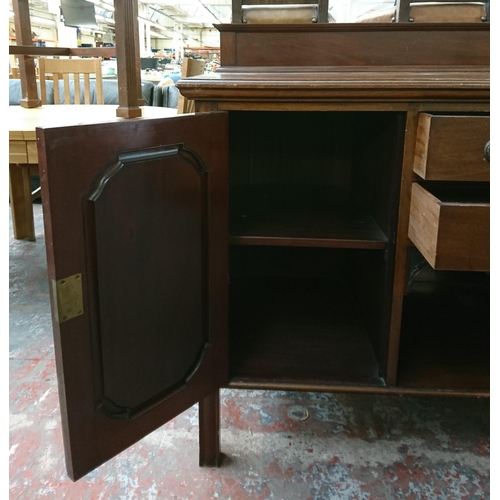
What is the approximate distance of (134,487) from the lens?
0.96m

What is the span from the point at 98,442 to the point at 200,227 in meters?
0.36

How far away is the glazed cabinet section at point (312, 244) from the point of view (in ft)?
3.11

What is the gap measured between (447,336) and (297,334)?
0.34m

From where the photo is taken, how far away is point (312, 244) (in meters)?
0.92

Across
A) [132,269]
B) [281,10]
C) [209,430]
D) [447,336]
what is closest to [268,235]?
[132,269]

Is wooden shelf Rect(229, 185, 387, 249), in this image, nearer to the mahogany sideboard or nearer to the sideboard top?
the mahogany sideboard

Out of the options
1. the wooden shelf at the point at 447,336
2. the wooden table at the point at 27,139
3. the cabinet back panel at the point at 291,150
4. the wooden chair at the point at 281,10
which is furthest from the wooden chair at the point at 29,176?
the wooden shelf at the point at 447,336

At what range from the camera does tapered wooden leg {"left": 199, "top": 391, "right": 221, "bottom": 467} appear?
97 cm

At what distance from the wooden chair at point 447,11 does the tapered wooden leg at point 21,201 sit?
1619mm

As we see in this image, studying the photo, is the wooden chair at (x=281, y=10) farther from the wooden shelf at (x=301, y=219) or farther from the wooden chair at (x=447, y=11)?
the wooden shelf at (x=301, y=219)

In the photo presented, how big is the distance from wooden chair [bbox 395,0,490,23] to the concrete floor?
994 millimetres

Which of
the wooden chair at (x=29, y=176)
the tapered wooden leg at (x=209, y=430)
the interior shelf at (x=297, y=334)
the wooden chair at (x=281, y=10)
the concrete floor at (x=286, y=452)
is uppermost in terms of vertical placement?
the wooden chair at (x=281, y=10)

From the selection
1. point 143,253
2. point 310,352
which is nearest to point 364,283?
point 310,352

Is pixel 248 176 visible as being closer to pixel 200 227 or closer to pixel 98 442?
pixel 200 227
